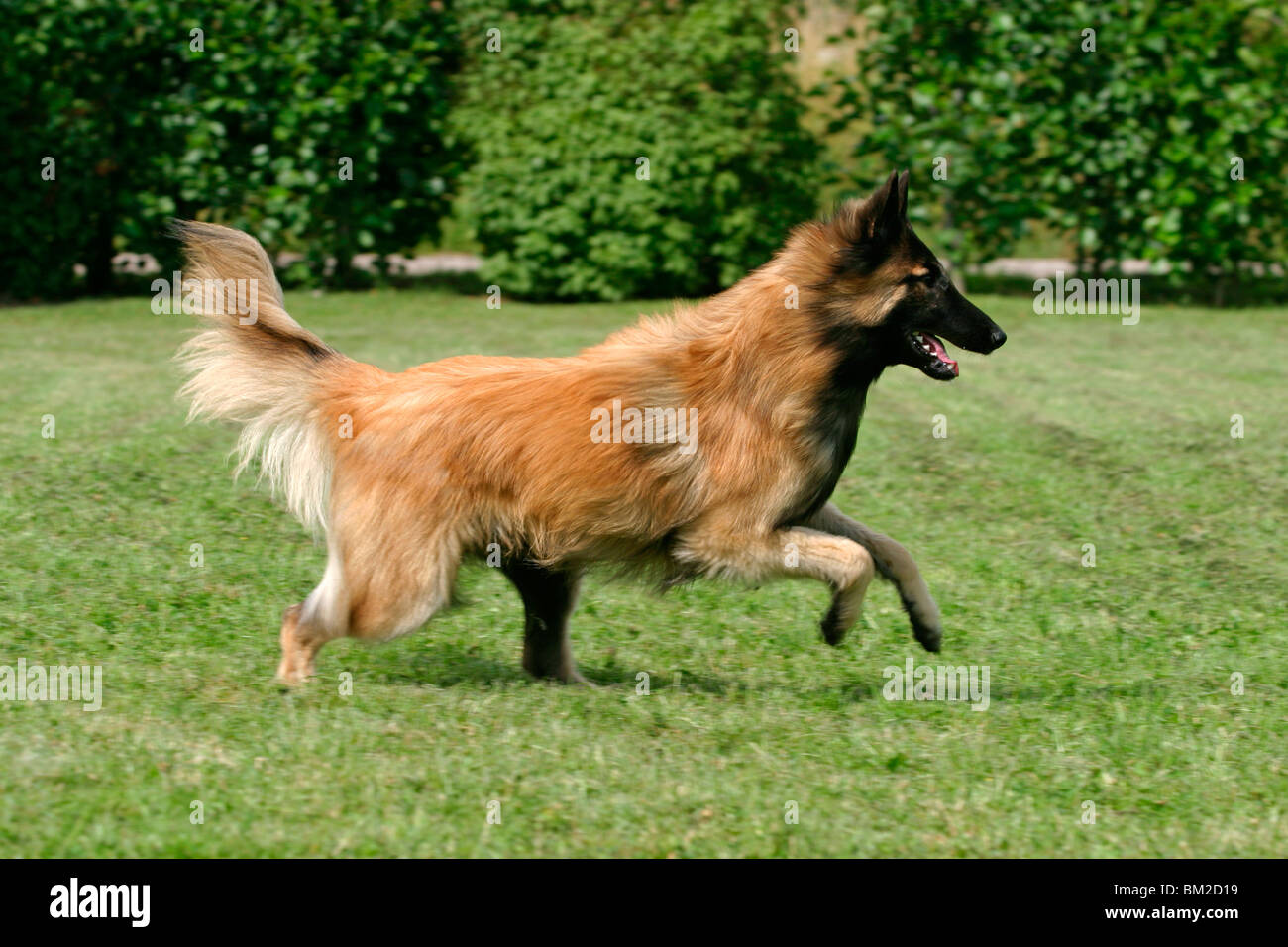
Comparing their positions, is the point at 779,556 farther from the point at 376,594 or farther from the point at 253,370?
the point at 253,370

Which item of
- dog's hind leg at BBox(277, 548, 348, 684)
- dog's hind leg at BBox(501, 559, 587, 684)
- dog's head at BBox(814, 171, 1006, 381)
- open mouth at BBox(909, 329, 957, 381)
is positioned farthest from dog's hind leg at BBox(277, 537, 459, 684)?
open mouth at BBox(909, 329, 957, 381)

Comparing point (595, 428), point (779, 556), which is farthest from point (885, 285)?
point (595, 428)

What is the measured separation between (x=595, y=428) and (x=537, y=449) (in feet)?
0.72

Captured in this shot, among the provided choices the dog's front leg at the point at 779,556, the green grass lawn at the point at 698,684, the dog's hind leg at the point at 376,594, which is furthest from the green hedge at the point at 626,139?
the dog's hind leg at the point at 376,594

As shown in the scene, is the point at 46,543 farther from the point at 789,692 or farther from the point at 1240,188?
the point at 1240,188

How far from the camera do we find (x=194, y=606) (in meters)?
6.68

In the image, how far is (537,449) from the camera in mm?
5406

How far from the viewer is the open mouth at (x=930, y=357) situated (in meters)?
5.67

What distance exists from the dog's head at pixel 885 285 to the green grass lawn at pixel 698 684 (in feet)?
4.31

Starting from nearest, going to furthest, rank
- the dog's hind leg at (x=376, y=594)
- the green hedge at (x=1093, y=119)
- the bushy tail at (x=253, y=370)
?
the dog's hind leg at (x=376, y=594)
the bushy tail at (x=253, y=370)
the green hedge at (x=1093, y=119)

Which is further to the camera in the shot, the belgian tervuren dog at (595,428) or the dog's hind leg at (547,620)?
the dog's hind leg at (547,620)

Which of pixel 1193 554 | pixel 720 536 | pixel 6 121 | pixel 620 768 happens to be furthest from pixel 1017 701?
pixel 6 121

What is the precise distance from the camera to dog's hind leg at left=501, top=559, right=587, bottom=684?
5973 millimetres

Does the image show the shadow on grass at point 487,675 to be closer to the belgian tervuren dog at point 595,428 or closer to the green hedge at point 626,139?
the belgian tervuren dog at point 595,428
